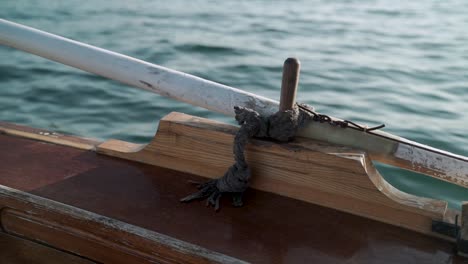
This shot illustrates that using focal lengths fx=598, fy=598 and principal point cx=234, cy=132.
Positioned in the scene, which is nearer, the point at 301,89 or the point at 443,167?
the point at 443,167

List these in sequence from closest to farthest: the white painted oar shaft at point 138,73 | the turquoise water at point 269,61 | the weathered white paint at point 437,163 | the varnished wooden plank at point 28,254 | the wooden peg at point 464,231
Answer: the wooden peg at point 464,231 < the weathered white paint at point 437,163 < the varnished wooden plank at point 28,254 < the white painted oar shaft at point 138,73 < the turquoise water at point 269,61

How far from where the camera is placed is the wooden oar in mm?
1786

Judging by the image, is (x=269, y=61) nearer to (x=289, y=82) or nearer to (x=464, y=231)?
(x=289, y=82)

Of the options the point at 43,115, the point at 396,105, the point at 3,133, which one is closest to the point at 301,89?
the point at 396,105

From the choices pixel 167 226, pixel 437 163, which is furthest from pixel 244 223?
pixel 437 163

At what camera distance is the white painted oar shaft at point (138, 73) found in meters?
2.00

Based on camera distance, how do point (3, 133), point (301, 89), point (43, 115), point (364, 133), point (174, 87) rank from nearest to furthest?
point (364, 133) < point (174, 87) < point (3, 133) < point (43, 115) < point (301, 89)

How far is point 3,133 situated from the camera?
2461 mm

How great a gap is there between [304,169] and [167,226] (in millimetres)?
453

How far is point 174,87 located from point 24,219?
2.14 ft

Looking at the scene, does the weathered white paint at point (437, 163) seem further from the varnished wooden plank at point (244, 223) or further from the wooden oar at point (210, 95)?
the varnished wooden plank at point (244, 223)

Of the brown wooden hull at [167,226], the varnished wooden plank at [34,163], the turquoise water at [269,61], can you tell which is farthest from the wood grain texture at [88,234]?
the turquoise water at [269,61]

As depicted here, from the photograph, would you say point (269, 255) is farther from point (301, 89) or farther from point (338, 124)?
point (301, 89)

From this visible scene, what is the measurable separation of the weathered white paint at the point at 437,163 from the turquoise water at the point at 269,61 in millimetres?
1385
